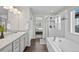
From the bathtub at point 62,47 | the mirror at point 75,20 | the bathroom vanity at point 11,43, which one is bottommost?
the bathtub at point 62,47

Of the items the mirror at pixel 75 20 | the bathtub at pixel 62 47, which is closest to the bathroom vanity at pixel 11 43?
the bathtub at pixel 62 47

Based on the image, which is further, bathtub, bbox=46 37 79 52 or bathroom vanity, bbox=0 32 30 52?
bathtub, bbox=46 37 79 52

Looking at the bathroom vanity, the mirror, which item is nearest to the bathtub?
the mirror

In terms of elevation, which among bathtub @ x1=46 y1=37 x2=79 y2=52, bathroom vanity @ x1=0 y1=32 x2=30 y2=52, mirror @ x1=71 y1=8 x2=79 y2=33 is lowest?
bathtub @ x1=46 y1=37 x2=79 y2=52

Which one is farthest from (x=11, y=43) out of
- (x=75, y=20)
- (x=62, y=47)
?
(x=75, y=20)

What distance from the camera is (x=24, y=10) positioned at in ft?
18.3

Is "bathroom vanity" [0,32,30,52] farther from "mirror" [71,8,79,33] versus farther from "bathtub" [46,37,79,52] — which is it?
"mirror" [71,8,79,33]

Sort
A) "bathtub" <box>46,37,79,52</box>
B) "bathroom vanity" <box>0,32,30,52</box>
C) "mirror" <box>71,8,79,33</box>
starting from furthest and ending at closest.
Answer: "mirror" <box>71,8,79,33</box> < "bathtub" <box>46,37,79,52</box> < "bathroom vanity" <box>0,32,30,52</box>

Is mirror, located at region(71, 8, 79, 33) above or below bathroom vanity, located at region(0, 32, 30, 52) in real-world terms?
above

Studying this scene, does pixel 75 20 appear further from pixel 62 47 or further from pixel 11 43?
pixel 11 43

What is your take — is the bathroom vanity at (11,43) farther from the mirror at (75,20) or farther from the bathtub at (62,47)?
the mirror at (75,20)
